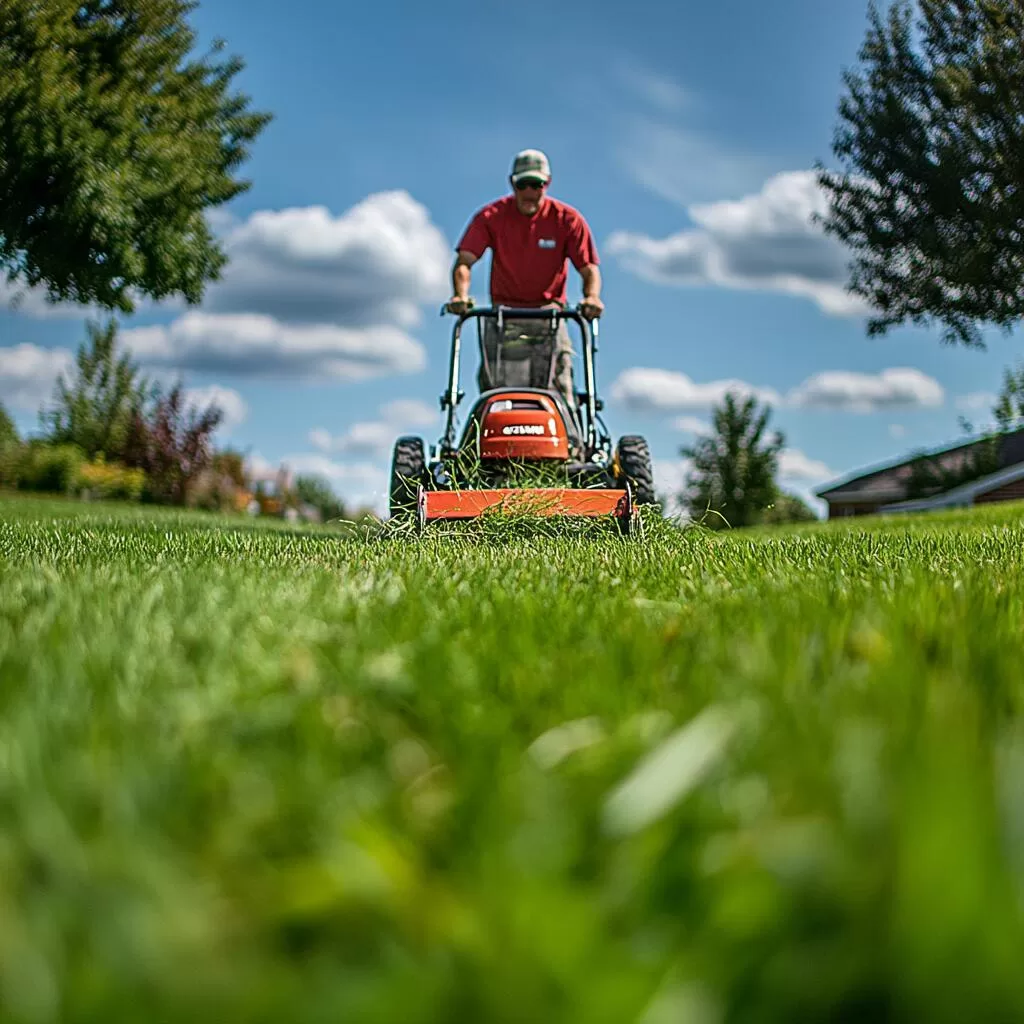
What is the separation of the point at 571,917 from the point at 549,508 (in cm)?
525

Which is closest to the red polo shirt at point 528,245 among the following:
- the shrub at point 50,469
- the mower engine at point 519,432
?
the mower engine at point 519,432

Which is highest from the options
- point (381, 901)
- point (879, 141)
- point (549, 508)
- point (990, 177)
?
point (879, 141)

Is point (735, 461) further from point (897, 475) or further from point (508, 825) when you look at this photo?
point (508, 825)

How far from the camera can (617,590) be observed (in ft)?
8.35

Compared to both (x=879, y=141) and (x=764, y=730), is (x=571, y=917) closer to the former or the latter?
(x=764, y=730)

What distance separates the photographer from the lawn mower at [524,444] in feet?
21.4

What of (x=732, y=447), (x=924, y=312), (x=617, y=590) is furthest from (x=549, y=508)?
(x=732, y=447)

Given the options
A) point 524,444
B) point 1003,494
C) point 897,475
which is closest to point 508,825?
point 524,444

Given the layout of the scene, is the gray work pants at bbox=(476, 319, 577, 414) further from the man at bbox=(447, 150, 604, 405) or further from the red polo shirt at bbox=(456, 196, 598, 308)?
the red polo shirt at bbox=(456, 196, 598, 308)

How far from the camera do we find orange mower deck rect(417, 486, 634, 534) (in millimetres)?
5746

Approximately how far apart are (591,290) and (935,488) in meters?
27.0

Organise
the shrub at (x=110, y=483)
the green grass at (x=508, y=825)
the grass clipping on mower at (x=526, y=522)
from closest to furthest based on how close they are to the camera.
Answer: the green grass at (x=508, y=825), the grass clipping on mower at (x=526, y=522), the shrub at (x=110, y=483)

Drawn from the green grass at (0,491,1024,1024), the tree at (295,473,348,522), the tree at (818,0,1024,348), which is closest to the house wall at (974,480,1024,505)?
the tree at (818,0,1024,348)

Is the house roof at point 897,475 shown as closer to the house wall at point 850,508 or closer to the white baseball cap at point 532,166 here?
the house wall at point 850,508
